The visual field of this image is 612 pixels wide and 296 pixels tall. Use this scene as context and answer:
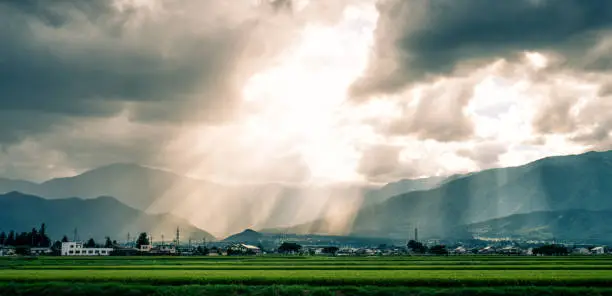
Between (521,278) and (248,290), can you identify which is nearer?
(248,290)

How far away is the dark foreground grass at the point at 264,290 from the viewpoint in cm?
5869

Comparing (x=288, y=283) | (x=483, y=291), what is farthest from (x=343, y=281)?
(x=483, y=291)

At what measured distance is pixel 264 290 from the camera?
60688 millimetres

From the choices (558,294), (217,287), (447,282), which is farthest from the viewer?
(447,282)

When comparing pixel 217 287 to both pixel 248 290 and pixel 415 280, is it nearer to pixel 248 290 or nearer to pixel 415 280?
pixel 248 290

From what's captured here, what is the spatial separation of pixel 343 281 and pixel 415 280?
8223mm

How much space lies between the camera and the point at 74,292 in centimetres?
6150

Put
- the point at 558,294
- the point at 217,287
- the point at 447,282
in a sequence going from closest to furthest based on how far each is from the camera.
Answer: the point at 558,294
the point at 217,287
the point at 447,282

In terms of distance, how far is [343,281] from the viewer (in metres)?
68.2

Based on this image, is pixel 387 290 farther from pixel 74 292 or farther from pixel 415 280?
pixel 74 292

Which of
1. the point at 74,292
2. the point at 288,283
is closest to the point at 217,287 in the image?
the point at 288,283

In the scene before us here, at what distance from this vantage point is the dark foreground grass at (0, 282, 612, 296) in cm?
5869

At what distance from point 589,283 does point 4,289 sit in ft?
206

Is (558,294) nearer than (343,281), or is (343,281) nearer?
(558,294)
